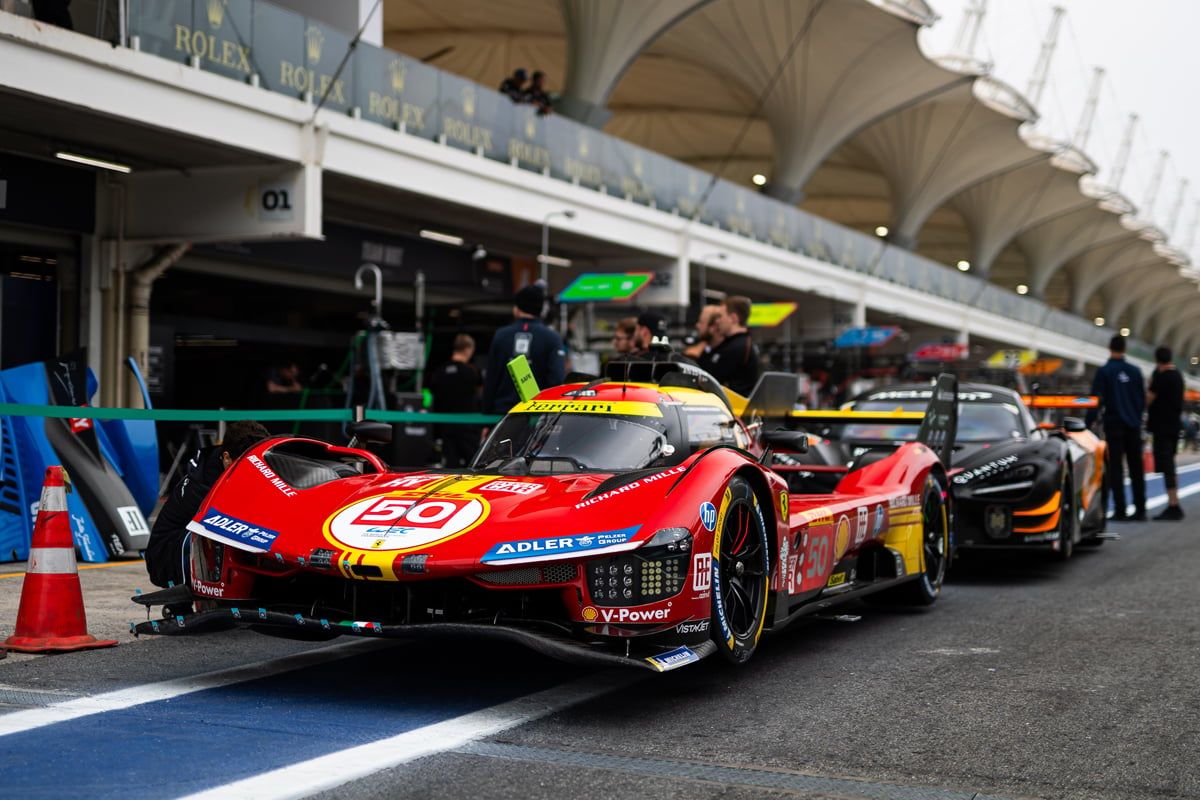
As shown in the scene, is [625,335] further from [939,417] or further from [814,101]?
[814,101]

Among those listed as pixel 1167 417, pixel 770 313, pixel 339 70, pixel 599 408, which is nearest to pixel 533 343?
pixel 599 408

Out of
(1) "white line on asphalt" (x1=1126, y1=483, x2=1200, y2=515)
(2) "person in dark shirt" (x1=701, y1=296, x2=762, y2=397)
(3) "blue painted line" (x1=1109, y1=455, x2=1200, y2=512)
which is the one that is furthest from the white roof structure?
(2) "person in dark shirt" (x1=701, y1=296, x2=762, y2=397)

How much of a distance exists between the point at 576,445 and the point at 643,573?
151 cm

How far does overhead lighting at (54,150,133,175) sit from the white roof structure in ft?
44.0

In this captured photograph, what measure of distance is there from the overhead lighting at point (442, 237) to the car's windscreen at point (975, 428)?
1311 cm

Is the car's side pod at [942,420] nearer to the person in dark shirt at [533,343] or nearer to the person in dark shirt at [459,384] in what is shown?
the person in dark shirt at [533,343]

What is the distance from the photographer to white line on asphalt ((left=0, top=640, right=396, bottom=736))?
15.7 feet

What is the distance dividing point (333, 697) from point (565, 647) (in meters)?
1.08

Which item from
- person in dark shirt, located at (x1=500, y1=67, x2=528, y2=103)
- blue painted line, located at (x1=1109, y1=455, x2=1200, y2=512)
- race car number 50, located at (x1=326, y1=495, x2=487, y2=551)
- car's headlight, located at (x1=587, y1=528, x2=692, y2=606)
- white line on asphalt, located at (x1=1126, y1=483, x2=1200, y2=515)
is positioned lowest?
white line on asphalt, located at (x1=1126, y1=483, x2=1200, y2=515)

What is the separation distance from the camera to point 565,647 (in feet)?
15.9

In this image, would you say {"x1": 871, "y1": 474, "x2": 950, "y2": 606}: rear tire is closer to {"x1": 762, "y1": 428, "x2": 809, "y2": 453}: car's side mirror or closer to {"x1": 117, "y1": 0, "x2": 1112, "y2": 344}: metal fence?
{"x1": 762, "y1": 428, "x2": 809, "y2": 453}: car's side mirror

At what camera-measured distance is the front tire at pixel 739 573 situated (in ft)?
17.8

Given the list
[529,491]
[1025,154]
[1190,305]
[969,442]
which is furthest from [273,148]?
[1190,305]

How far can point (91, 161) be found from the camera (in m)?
15.8
